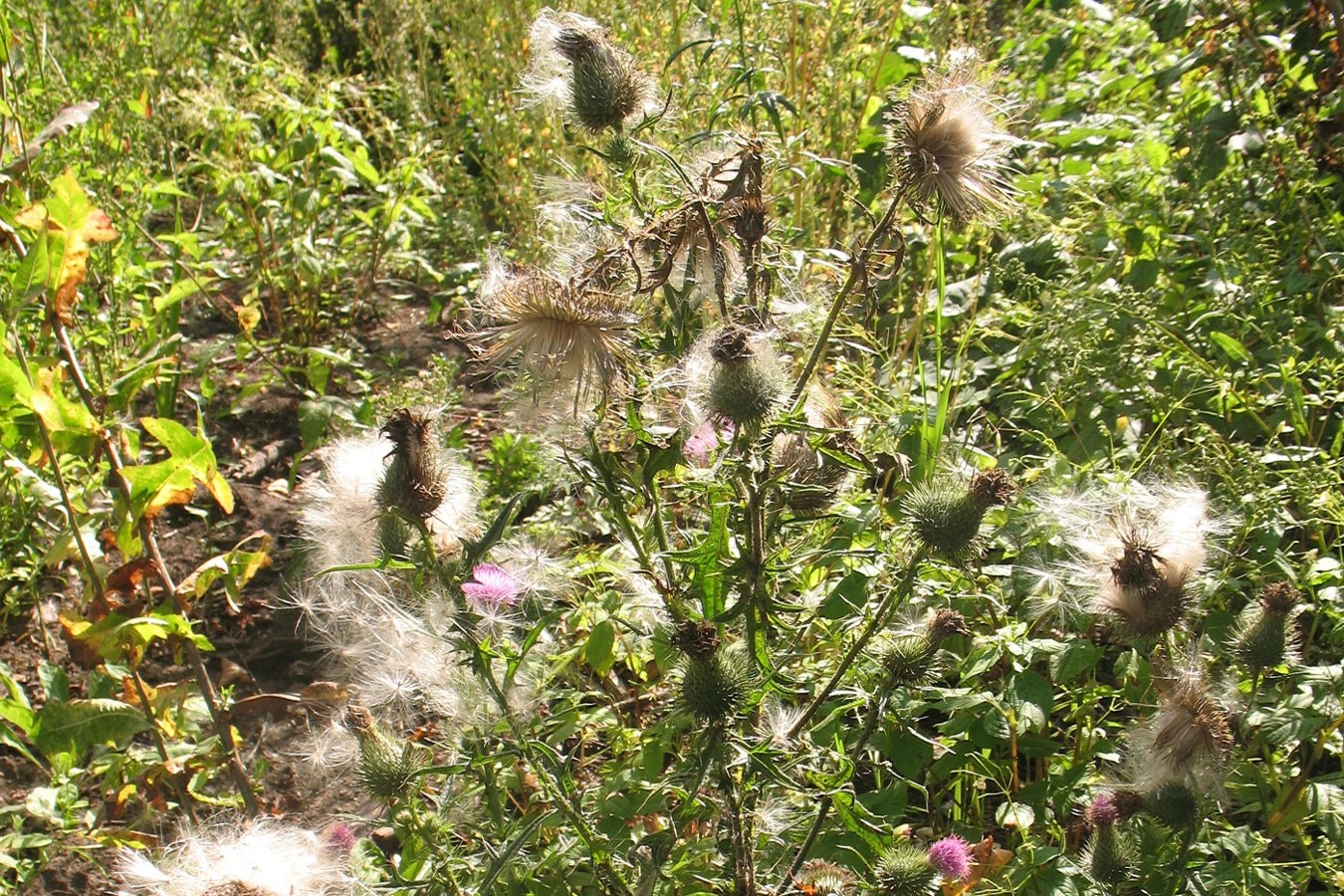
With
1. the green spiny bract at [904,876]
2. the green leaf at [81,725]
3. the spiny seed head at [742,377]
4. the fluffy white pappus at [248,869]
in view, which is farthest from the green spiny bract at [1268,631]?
the green leaf at [81,725]

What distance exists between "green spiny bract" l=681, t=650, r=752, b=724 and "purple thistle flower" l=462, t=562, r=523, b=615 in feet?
1.34

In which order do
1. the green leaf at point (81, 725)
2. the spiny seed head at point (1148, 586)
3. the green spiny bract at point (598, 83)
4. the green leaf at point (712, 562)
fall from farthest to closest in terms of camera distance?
the green leaf at point (81, 725), the green spiny bract at point (598, 83), the spiny seed head at point (1148, 586), the green leaf at point (712, 562)

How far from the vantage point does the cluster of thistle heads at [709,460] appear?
4.95ft

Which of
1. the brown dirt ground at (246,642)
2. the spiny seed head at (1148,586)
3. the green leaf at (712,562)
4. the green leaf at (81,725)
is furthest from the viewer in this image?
the brown dirt ground at (246,642)

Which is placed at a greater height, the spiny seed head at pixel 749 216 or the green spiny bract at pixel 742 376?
the spiny seed head at pixel 749 216

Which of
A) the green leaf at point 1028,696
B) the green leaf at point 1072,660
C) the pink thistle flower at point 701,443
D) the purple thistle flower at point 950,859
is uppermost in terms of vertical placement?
the pink thistle flower at point 701,443

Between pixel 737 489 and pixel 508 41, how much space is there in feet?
11.7

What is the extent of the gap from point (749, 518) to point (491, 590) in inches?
18.7

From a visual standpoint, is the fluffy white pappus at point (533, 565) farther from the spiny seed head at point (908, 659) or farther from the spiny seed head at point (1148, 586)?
the spiny seed head at point (1148, 586)

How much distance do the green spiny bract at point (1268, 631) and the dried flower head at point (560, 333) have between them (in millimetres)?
936

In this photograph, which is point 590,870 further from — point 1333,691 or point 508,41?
point 508,41

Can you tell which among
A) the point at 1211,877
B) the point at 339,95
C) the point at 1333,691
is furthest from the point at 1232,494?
the point at 339,95

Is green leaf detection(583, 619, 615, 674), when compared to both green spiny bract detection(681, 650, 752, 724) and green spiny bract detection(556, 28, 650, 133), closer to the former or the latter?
green spiny bract detection(681, 650, 752, 724)

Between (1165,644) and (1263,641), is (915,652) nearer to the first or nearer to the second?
(1165,644)
